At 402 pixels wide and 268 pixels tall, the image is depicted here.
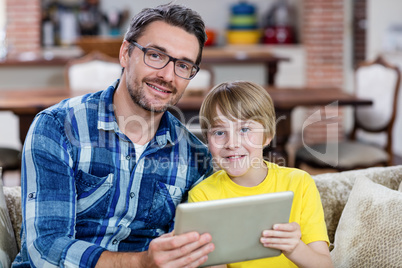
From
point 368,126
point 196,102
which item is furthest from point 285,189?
point 368,126

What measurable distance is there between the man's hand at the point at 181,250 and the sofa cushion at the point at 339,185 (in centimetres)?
69

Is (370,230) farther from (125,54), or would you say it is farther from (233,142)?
(125,54)

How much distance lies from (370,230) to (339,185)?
0.26 meters

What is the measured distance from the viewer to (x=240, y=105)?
4.57ft

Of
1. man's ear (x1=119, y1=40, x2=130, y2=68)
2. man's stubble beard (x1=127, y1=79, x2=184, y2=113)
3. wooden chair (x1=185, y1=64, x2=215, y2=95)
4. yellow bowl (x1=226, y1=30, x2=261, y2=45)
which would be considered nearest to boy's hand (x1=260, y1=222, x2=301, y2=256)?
man's stubble beard (x1=127, y1=79, x2=184, y2=113)

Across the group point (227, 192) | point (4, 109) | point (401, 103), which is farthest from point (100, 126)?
point (401, 103)

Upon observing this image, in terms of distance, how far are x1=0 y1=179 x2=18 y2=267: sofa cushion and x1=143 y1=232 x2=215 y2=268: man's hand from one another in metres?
0.55

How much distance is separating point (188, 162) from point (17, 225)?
59cm

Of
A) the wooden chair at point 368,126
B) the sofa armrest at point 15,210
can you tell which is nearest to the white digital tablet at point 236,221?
the sofa armrest at point 15,210

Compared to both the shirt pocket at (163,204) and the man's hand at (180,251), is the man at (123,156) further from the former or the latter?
the man's hand at (180,251)

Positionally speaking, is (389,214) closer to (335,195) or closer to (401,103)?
(335,195)

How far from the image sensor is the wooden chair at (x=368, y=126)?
10.2ft

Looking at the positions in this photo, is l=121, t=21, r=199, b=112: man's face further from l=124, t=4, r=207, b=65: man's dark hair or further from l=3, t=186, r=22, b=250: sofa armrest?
l=3, t=186, r=22, b=250: sofa armrest

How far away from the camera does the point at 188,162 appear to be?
1.52 m
